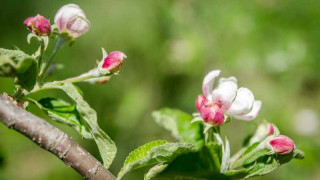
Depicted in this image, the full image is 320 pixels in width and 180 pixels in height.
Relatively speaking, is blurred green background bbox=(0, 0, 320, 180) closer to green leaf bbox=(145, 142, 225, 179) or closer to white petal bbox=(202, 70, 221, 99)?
white petal bbox=(202, 70, 221, 99)

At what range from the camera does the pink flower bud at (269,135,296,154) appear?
0.97m

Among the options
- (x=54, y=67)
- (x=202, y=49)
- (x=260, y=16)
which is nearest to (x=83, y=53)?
(x=202, y=49)

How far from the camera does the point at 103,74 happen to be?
3.28ft

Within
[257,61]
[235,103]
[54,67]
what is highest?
[257,61]

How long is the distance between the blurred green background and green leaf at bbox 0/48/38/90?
1.84 metres

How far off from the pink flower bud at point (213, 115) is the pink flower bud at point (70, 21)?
366 mm

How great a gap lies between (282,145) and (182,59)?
2.17 meters

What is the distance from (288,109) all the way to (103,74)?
2.23m

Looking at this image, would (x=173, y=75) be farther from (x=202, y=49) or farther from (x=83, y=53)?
(x=83, y=53)

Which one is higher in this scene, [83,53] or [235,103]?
[83,53]

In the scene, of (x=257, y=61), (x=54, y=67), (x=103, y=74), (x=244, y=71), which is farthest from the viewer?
(x=244, y=71)

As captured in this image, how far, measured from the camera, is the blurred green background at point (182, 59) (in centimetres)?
296

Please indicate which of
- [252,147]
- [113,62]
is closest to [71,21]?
[113,62]

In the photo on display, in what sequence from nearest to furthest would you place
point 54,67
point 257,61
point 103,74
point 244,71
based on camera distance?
1. point 103,74
2. point 54,67
3. point 257,61
4. point 244,71
